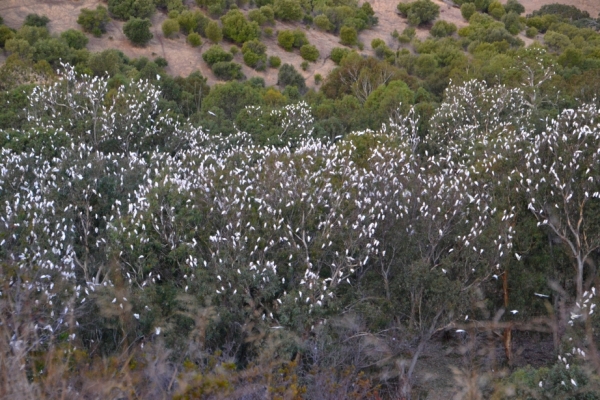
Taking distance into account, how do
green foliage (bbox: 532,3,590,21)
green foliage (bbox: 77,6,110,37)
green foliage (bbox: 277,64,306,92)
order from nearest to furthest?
1. green foliage (bbox: 277,64,306,92)
2. green foliage (bbox: 77,6,110,37)
3. green foliage (bbox: 532,3,590,21)

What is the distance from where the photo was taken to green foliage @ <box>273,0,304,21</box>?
162 ft

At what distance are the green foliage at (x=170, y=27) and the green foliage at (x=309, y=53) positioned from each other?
26.1 ft

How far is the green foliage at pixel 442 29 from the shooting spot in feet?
176

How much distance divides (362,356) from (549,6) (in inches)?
2528

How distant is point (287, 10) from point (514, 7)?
993 inches

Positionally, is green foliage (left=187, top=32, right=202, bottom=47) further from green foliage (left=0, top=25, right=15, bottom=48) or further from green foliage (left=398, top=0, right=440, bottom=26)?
green foliage (left=398, top=0, right=440, bottom=26)

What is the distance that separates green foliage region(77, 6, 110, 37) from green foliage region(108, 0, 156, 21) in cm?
161

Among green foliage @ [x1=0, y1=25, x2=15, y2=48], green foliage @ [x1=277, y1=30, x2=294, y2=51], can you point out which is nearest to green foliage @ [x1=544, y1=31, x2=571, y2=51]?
green foliage @ [x1=277, y1=30, x2=294, y2=51]

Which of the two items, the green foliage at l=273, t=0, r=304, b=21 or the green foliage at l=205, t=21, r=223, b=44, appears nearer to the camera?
the green foliage at l=205, t=21, r=223, b=44

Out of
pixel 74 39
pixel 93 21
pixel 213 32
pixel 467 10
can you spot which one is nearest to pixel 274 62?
pixel 213 32

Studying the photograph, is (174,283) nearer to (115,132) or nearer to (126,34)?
(115,132)

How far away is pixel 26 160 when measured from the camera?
13695mm

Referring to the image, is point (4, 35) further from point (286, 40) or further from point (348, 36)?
point (348, 36)

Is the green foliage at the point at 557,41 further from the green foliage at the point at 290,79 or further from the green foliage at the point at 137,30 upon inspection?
the green foliage at the point at 137,30
